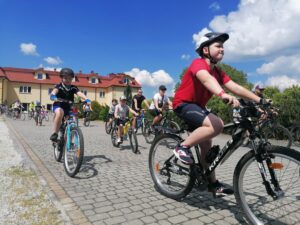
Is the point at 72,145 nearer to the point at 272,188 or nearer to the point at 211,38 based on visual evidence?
the point at 211,38

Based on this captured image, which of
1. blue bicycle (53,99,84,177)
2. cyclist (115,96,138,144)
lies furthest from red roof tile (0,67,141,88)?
blue bicycle (53,99,84,177)

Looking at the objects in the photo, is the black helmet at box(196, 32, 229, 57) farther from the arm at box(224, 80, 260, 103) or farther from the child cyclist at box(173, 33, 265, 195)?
the arm at box(224, 80, 260, 103)

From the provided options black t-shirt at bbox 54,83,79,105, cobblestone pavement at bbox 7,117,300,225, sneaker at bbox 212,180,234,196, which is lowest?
cobblestone pavement at bbox 7,117,300,225

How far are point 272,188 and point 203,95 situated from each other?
1338 millimetres

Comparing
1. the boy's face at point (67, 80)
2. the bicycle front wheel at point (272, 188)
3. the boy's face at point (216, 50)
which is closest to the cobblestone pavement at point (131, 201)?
the bicycle front wheel at point (272, 188)

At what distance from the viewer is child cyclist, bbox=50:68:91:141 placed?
20.1ft

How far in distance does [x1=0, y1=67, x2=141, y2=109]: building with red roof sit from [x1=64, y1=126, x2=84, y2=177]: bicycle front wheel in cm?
5370

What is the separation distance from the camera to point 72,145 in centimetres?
576

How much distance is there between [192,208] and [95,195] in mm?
1425

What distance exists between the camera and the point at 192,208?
3.83 m

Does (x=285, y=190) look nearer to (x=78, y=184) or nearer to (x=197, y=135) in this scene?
(x=197, y=135)

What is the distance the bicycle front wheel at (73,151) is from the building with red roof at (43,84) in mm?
53697

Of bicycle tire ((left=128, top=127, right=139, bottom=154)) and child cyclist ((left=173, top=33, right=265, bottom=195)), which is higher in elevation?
child cyclist ((left=173, top=33, right=265, bottom=195))

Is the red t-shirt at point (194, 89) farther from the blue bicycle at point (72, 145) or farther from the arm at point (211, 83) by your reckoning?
the blue bicycle at point (72, 145)
